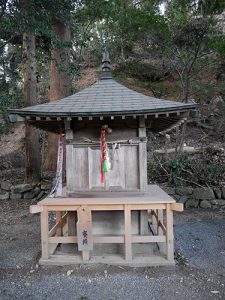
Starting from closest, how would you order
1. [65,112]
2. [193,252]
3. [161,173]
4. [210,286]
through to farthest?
[210,286], [65,112], [193,252], [161,173]

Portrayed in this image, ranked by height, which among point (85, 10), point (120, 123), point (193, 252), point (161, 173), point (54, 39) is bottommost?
point (193, 252)

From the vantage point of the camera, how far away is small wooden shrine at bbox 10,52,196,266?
4.28 metres

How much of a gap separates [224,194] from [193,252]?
4016 millimetres

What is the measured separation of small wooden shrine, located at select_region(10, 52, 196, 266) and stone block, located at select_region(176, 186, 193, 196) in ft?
12.2

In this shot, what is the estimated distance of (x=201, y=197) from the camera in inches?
335

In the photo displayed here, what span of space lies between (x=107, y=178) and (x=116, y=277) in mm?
1509

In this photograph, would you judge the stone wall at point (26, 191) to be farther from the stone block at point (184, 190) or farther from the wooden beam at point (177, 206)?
the wooden beam at point (177, 206)

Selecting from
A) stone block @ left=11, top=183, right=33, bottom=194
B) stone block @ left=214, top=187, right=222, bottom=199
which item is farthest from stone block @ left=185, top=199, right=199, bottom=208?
stone block @ left=11, top=183, right=33, bottom=194

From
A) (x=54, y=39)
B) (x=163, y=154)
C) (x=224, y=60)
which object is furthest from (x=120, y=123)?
(x=224, y=60)

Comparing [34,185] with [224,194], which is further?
[34,185]

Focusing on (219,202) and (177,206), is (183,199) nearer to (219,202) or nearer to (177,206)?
(219,202)

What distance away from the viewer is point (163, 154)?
10008 millimetres

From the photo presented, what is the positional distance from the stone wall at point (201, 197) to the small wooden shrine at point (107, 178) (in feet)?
12.1

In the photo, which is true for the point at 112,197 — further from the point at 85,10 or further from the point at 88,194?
the point at 85,10
